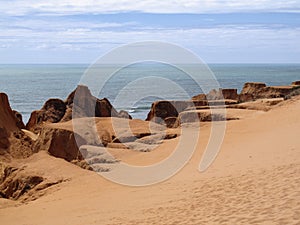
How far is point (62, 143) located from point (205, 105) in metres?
15.3

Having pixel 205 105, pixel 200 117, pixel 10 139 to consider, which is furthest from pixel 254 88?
pixel 10 139

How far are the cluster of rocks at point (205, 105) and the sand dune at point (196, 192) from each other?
564 cm

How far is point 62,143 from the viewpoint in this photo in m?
21.4

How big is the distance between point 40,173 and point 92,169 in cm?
189

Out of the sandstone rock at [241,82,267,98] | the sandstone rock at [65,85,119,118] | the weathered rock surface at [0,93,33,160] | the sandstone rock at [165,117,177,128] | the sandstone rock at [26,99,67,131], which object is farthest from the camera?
the sandstone rock at [241,82,267,98]

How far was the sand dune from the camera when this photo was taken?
9.09 m

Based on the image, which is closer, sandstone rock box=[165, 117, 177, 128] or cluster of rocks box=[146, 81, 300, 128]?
cluster of rocks box=[146, 81, 300, 128]

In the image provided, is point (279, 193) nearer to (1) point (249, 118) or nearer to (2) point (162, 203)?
(2) point (162, 203)

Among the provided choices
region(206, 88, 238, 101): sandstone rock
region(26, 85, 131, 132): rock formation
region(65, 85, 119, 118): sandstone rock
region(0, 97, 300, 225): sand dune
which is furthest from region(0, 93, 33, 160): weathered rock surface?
region(206, 88, 238, 101): sandstone rock

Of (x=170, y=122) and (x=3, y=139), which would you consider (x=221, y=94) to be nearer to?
(x=170, y=122)

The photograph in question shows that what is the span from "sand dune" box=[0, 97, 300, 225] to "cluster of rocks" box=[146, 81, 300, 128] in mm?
5642

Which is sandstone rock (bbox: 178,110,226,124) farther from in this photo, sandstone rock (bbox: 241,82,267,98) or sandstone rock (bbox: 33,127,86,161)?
sandstone rock (bbox: 241,82,267,98)

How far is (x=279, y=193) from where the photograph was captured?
30.1ft

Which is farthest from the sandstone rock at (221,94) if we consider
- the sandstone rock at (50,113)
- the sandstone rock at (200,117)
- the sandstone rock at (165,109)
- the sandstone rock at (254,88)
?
the sandstone rock at (200,117)
